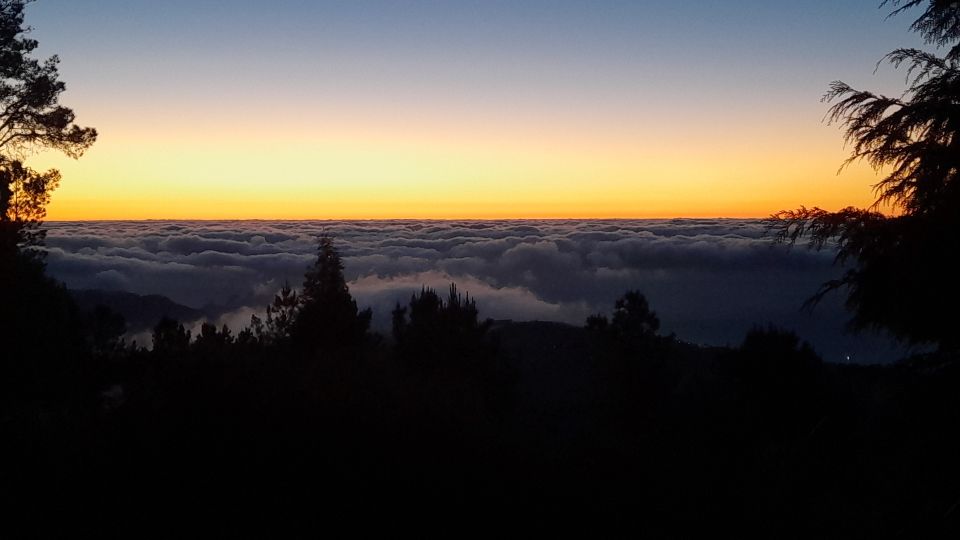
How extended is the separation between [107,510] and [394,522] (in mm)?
2265

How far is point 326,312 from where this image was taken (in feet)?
81.7

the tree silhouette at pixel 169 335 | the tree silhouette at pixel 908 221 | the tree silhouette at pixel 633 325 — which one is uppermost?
the tree silhouette at pixel 908 221

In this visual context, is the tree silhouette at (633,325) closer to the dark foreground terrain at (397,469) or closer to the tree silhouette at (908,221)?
the dark foreground terrain at (397,469)

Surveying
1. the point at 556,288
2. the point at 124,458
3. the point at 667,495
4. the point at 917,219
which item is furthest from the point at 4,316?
the point at 556,288

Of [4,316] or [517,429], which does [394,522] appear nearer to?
[517,429]

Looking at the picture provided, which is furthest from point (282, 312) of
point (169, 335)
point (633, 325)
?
→ point (633, 325)

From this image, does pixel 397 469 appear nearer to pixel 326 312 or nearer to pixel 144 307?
pixel 326 312

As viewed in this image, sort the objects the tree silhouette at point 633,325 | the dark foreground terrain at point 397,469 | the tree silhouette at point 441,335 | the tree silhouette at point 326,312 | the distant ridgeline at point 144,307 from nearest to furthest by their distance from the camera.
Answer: the dark foreground terrain at point 397,469 < the tree silhouette at point 326,312 < the tree silhouette at point 441,335 < the tree silhouette at point 633,325 < the distant ridgeline at point 144,307

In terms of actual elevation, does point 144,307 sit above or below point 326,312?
below

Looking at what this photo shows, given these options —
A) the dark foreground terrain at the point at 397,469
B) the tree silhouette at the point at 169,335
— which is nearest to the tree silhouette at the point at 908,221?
the dark foreground terrain at the point at 397,469

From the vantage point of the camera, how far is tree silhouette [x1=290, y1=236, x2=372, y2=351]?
24500 mm

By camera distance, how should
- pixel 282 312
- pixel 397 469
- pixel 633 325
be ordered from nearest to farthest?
pixel 397 469 < pixel 282 312 < pixel 633 325

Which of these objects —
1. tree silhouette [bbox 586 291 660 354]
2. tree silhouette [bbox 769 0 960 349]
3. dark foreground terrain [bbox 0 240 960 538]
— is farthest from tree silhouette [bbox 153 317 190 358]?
tree silhouette [bbox 586 291 660 354]

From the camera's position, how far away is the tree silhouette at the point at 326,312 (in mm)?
24500
